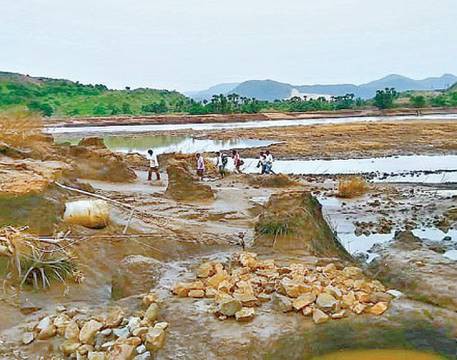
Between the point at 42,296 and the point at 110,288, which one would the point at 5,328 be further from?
the point at 110,288

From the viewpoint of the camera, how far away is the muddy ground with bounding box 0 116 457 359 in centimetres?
643

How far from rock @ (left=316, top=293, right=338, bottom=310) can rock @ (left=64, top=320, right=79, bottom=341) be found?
2.89 metres

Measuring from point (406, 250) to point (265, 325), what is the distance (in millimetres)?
5324

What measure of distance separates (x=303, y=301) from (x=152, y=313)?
6.11 ft

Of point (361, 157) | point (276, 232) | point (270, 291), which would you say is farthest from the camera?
point (361, 157)

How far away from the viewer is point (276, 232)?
A: 1084 centimetres

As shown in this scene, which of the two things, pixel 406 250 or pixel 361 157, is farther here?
pixel 361 157

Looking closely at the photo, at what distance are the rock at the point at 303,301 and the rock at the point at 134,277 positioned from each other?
7.69 feet

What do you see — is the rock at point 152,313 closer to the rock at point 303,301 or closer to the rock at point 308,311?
the rock at point 303,301

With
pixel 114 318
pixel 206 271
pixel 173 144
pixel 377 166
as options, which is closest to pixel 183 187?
pixel 206 271

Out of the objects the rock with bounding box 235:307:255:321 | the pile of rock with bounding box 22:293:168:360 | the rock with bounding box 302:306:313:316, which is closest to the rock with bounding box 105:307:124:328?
the pile of rock with bounding box 22:293:168:360

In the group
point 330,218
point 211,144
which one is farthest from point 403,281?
point 211,144

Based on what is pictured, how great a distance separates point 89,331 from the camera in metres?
6.43

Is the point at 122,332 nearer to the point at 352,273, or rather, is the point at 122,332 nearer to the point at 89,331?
the point at 89,331
